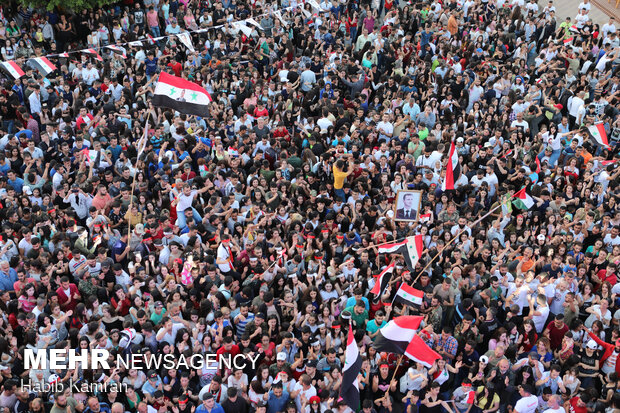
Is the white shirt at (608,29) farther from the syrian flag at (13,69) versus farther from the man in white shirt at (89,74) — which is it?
the syrian flag at (13,69)

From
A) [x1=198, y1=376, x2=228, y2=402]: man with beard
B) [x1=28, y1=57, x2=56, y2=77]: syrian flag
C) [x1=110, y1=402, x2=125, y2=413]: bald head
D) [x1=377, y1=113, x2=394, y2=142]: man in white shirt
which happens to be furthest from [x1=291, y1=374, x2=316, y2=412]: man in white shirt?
[x1=28, y1=57, x2=56, y2=77]: syrian flag

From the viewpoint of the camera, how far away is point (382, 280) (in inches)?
520

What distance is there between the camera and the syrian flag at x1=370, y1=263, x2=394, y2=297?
1301 centimetres

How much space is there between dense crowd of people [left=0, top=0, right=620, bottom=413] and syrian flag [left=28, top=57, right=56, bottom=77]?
367 mm

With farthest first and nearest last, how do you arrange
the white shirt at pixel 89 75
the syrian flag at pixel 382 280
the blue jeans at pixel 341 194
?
the white shirt at pixel 89 75
the blue jeans at pixel 341 194
the syrian flag at pixel 382 280

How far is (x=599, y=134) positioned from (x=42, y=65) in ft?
43.4

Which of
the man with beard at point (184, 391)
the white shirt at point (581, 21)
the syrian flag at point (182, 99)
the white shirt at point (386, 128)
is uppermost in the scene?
the syrian flag at point (182, 99)

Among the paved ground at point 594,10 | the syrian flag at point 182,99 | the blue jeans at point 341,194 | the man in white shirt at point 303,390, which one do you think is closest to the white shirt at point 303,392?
the man in white shirt at point 303,390

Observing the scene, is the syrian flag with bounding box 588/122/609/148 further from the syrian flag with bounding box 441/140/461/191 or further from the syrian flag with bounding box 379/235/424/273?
the syrian flag with bounding box 379/235/424/273

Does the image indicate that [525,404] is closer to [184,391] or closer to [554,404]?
[554,404]

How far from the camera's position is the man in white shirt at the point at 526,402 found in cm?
1166

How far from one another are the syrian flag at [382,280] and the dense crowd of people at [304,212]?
0.62 ft

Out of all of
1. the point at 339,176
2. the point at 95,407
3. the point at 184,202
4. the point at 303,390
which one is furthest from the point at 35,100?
the point at 303,390

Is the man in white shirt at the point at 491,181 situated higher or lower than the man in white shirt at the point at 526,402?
higher
